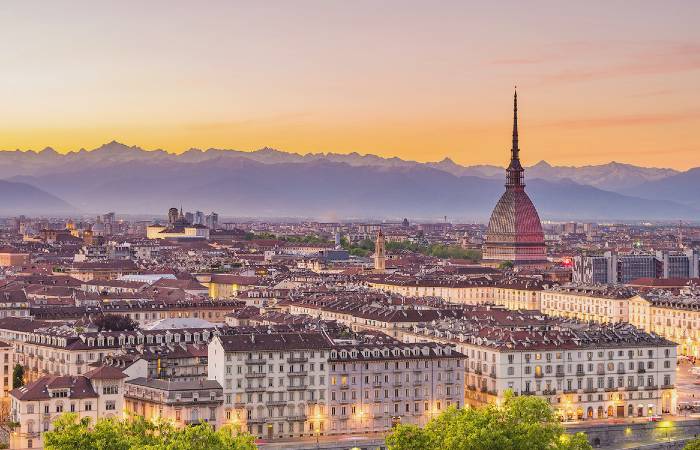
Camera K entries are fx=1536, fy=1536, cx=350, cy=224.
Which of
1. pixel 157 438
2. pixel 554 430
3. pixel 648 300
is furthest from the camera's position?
pixel 648 300

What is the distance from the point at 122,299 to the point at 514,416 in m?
68.4

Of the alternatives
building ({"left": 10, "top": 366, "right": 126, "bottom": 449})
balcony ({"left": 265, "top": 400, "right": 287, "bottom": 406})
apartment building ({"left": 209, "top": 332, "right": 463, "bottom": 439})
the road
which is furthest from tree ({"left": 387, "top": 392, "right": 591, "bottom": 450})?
the road

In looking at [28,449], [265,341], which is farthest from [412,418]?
[28,449]

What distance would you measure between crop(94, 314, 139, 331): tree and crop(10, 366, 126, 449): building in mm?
20204

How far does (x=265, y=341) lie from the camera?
77.4 m

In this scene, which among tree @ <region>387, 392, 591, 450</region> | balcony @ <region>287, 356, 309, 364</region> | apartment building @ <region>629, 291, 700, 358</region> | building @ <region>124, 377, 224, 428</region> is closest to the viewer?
tree @ <region>387, 392, 591, 450</region>

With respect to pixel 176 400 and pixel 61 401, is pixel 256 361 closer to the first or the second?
pixel 176 400

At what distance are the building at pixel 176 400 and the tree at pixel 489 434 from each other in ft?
37.6

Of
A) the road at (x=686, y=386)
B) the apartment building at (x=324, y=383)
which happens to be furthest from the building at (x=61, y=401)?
the road at (x=686, y=386)

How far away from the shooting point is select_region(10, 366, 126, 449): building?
233 ft

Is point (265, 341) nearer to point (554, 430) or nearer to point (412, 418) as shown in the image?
point (412, 418)

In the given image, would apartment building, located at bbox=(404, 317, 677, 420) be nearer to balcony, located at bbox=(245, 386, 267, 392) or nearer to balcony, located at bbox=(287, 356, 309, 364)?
balcony, located at bbox=(287, 356, 309, 364)

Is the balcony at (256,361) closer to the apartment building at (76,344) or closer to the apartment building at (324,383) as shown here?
the apartment building at (324,383)

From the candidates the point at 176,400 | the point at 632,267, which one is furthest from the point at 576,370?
the point at 632,267
